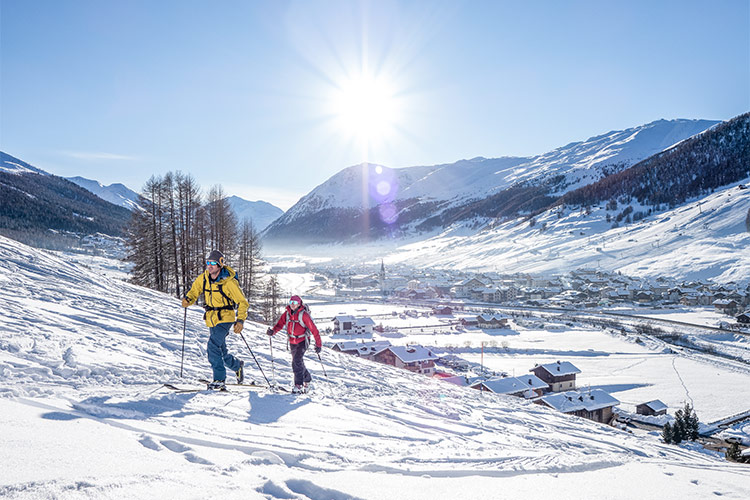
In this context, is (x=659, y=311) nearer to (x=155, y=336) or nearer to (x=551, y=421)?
(x=551, y=421)

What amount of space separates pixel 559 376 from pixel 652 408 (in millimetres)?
6420

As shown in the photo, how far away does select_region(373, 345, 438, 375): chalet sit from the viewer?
31500 mm

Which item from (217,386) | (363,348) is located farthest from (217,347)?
(363,348)

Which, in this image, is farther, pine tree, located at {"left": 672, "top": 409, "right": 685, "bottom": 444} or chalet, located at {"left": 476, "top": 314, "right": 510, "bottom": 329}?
chalet, located at {"left": 476, "top": 314, "right": 510, "bottom": 329}

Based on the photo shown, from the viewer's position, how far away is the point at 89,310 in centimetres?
1109

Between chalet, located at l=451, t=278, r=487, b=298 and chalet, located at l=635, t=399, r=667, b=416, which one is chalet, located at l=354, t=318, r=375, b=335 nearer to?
chalet, located at l=635, t=399, r=667, b=416

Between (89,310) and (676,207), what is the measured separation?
153 meters

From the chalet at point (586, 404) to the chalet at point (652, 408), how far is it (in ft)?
7.49

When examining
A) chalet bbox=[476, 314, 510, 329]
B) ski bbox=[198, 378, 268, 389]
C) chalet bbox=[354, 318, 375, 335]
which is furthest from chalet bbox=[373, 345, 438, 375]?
chalet bbox=[476, 314, 510, 329]

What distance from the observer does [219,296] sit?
7227 mm

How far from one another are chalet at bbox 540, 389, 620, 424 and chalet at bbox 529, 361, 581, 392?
523 cm

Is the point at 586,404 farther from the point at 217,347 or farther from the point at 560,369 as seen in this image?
the point at 217,347

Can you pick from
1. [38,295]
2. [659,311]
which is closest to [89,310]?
[38,295]

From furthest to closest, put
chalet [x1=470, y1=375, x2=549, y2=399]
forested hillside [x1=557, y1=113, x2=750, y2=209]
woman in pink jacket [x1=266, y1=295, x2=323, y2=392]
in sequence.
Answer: forested hillside [x1=557, y1=113, x2=750, y2=209]
chalet [x1=470, y1=375, x2=549, y2=399]
woman in pink jacket [x1=266, y1=295, x2=323, y2=392]
